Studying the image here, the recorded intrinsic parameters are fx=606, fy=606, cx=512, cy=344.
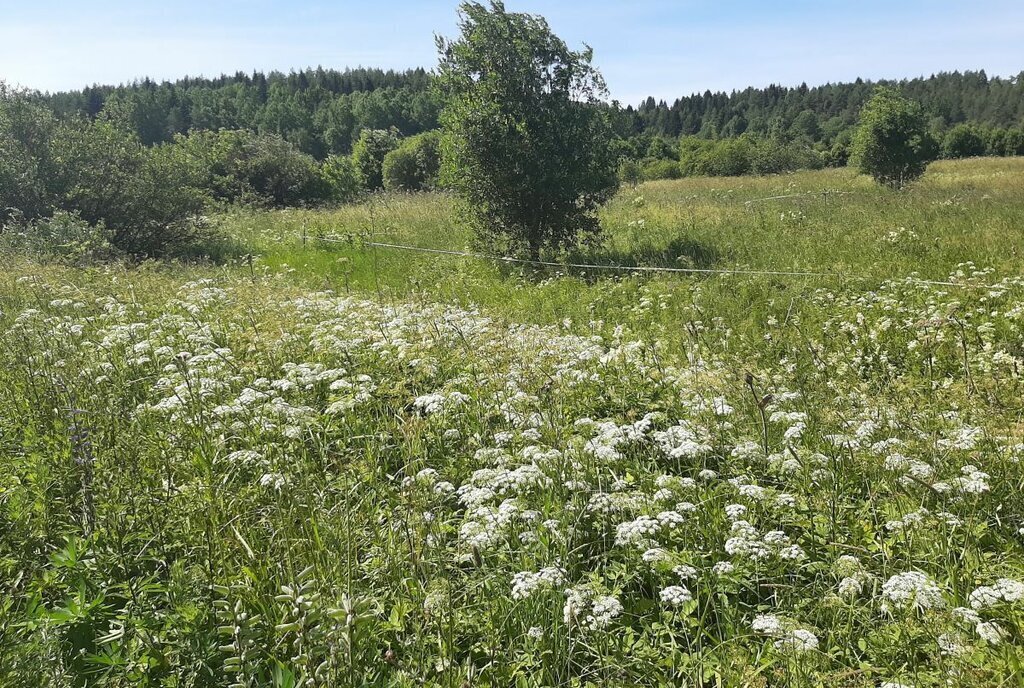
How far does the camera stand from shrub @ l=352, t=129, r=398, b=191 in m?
42.8

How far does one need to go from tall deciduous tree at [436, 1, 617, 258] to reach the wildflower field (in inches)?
238

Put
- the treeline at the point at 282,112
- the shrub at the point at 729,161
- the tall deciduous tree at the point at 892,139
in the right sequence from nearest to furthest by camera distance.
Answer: the tall deciduous tree at the point at 892,139, the shrub at the point at 729,161, the treeline at the point at 282,112

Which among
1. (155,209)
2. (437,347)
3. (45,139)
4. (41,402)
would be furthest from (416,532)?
(45,139)

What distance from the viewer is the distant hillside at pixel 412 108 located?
95188mm

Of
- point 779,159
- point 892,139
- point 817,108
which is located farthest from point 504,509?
point 817,108

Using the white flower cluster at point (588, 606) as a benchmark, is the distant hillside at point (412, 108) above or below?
above

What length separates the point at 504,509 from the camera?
2734 mm

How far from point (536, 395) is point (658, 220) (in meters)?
11.9

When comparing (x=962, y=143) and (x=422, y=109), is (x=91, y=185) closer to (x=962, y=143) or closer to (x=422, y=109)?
(x=962, y=143)

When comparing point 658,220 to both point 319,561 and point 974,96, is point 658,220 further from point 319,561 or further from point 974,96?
point 974,96

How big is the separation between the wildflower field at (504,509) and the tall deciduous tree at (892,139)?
69.0 ft

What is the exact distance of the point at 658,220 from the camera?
1512cm

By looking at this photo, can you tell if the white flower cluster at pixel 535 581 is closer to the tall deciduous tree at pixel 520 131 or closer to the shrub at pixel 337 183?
the tall deciduous tree at pixel 520 131

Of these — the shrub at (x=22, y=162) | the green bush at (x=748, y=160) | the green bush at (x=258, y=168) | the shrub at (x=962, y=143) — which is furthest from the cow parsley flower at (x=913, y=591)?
the shrub at (x=962, y=143)
